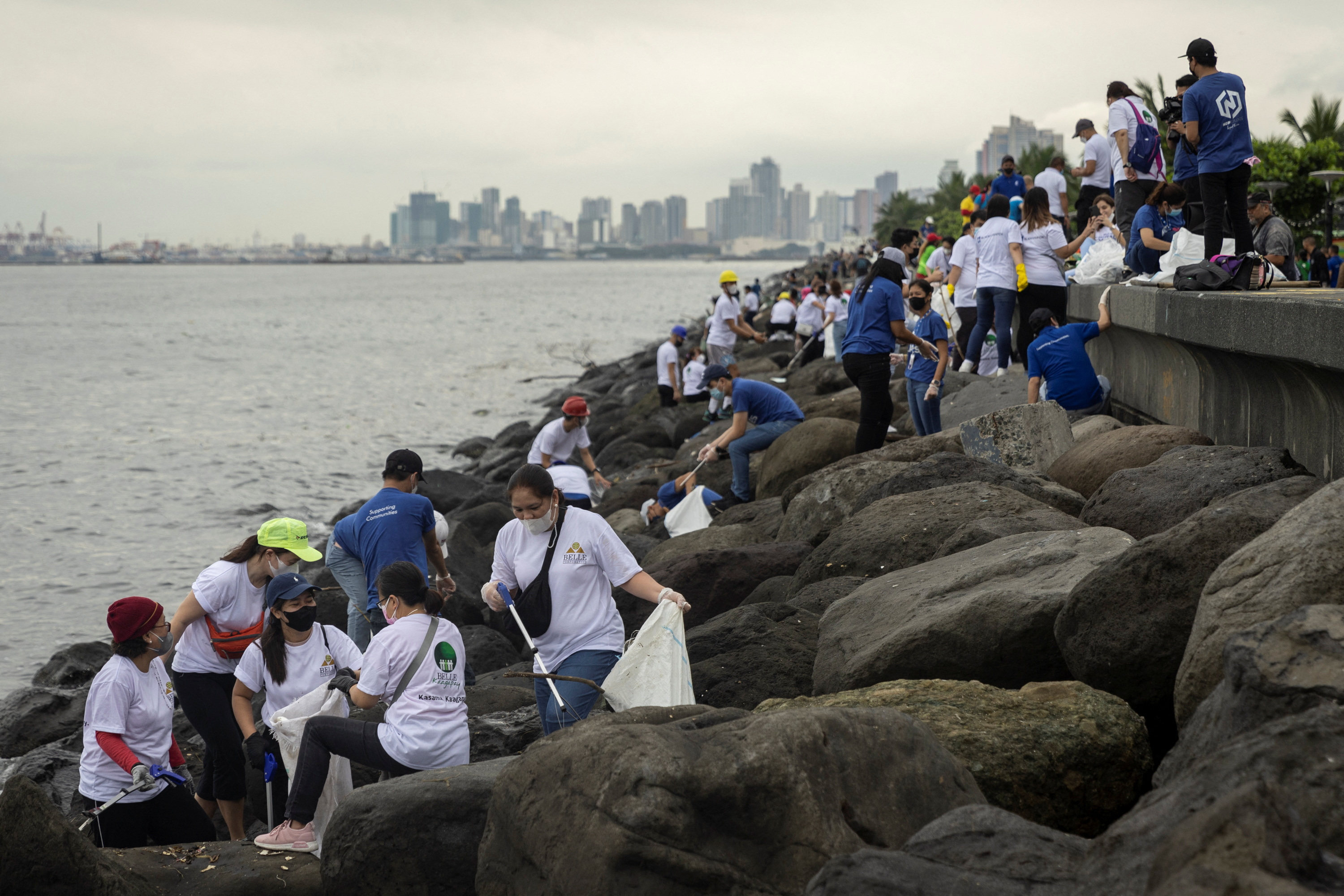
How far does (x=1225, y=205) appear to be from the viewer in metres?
8.00

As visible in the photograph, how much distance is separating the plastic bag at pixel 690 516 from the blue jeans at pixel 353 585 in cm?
367

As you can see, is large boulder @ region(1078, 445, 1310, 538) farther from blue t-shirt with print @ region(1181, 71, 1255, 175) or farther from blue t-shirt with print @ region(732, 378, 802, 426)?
blue t-shirt with print @ region(732, 378, 802, 426)

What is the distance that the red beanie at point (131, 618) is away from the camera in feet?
18.0

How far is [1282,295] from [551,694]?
4.69 meters

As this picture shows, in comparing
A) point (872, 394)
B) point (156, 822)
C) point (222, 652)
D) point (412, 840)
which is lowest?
point (156, 822)

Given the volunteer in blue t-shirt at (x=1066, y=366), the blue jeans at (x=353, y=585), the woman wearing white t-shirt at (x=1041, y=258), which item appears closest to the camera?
the blue jeans at (x=353, y=585)

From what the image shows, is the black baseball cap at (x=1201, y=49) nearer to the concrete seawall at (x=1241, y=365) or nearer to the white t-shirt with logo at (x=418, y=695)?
the concrete seawall at (x=1241, y=365)

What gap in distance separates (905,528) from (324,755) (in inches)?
135


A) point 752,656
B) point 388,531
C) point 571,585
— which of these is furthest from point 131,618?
point 752,656

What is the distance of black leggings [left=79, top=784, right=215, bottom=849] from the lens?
17.8 ft

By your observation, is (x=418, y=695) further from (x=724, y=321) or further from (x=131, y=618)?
(x=724, y=321)

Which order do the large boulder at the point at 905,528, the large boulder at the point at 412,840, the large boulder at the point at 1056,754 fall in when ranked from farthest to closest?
the large boulder at the point at 905,528, the large boulder at the point at 412,840, the large boulder at the point at 1056,754

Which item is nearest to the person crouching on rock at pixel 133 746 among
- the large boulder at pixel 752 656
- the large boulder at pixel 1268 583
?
the large boulder at pixel 752 656

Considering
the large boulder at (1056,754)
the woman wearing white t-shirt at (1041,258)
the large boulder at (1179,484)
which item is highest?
the woman wearing white t-shirt at (1041,258)
